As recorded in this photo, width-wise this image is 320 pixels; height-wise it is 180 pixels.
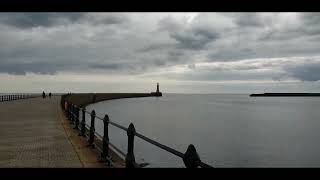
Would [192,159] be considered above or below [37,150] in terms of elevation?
above

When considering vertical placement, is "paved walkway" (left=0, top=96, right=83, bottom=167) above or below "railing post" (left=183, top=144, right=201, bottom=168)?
below

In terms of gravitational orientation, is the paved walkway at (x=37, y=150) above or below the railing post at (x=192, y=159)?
below

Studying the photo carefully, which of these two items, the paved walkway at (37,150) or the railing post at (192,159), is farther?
the paved walkway at (37,150)

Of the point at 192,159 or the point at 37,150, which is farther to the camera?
the point at 37,150

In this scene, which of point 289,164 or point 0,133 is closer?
point 0,133

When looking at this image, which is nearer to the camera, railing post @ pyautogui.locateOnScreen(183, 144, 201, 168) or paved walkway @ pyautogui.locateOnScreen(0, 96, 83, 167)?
railing post @ pyautogui.locateOnScreen(183, 144, 201, 168)
